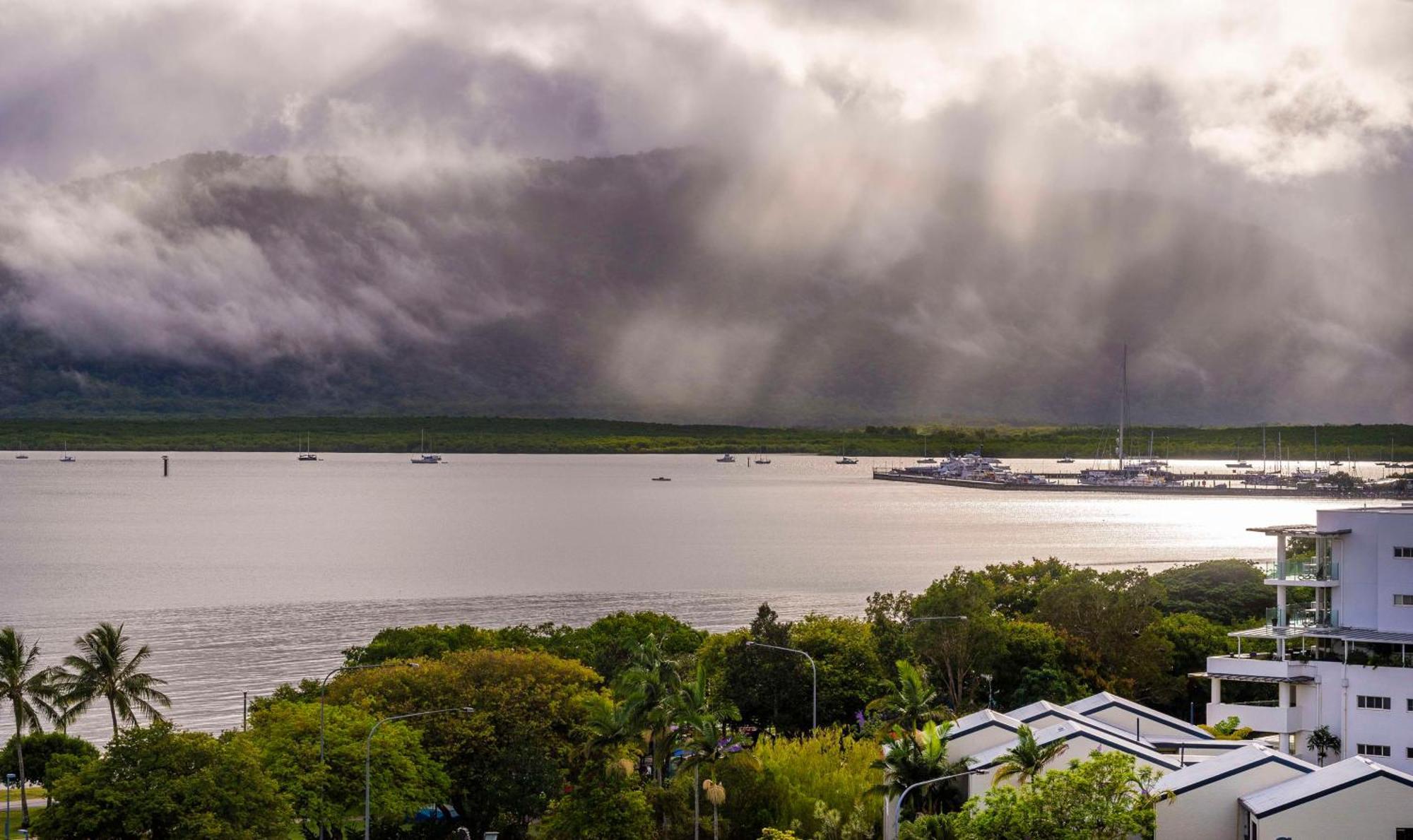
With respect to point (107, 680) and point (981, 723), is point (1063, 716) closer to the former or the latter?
point (981, 723)

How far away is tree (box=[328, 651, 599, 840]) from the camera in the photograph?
54750 millimetres

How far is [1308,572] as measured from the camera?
57469 mm

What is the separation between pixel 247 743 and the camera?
47375 millimetres

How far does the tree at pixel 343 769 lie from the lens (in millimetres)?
50531

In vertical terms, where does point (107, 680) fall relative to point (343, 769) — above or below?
above

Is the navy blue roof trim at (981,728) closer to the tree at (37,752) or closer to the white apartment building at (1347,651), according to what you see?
the white apartment building at (1347,651)

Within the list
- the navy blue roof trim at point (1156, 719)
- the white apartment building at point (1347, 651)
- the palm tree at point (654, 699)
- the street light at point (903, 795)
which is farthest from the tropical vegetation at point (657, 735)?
the white apartment building at point (1347, 651)

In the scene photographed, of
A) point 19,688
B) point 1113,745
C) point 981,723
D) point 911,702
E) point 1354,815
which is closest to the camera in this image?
point 1354,815

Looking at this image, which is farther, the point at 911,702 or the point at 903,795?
the point at 911,702

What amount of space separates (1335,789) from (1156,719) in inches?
582

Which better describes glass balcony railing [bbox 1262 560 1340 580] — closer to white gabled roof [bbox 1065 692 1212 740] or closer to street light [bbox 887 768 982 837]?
white gabled roof [bbox 1065 692 1212 740]

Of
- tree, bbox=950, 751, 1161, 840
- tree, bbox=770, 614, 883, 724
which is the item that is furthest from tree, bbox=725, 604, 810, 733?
tree, bbox=950, 751, 1161, 840

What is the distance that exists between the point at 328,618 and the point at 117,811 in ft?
299

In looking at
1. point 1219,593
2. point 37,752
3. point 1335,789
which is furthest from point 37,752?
point 1219,593
